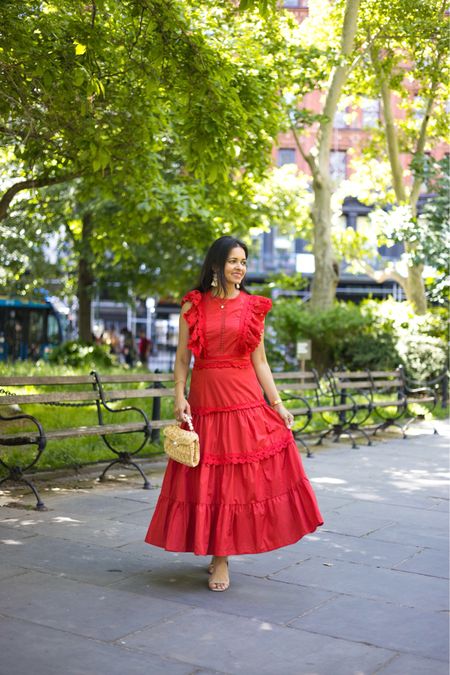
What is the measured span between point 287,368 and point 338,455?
425 inches

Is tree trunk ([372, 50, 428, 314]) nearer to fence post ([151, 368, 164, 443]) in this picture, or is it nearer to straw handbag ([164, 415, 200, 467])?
fence post ([151, 368, 164, 443])

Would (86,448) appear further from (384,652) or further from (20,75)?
(384,652)

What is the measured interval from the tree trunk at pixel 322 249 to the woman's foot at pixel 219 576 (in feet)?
54.2

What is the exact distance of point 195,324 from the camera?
5516 mm

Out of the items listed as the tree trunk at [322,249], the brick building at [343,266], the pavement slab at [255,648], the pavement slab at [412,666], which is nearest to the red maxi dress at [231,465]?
the pavement slab at [255,648]

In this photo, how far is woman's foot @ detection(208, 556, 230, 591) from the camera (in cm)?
531

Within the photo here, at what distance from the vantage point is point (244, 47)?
1342cm

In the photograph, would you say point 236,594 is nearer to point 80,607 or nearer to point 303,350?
point 80,607

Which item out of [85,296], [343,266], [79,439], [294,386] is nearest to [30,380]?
[79,439]

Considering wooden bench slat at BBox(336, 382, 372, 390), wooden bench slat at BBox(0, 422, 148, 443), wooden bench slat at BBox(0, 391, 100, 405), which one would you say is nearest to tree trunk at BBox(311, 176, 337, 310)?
wooden bench slat at BBox(336, 382, 372, 390)

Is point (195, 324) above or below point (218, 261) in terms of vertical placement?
below

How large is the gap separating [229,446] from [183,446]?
0.30m

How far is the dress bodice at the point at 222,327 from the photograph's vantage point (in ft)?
18.1

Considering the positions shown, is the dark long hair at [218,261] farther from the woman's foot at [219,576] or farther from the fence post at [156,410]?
the fence post at [156,410]
